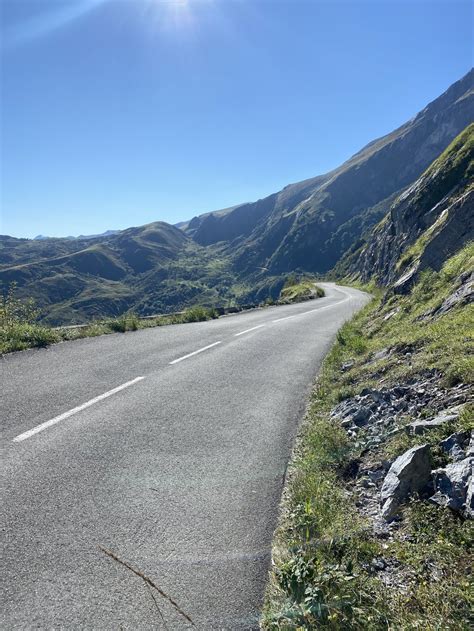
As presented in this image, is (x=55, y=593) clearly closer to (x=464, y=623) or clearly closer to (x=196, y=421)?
(x=464, y=623)

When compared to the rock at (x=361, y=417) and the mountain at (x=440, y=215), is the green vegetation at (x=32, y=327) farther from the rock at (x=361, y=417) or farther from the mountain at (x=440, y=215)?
the mountain at (x=440, y=215)

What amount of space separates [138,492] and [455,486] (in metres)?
3.19

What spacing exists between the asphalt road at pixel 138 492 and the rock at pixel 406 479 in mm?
1166

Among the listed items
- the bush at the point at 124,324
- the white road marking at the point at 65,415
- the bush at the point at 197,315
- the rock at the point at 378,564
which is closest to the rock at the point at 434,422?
the rock at the point at 378,564

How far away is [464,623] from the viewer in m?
2.38

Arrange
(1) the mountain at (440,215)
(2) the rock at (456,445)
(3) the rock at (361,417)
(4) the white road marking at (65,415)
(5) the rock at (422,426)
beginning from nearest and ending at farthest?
(2) the rock at (456,445) < (5) the rock at (422,426) < (4) the white road marking at (65,415) < (3) the rock at (361,417) < (1) the mountain at (440,215)

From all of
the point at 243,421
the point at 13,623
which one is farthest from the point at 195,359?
the point at 13,623

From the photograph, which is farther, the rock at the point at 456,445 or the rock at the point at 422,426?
→ the rock at the point at 422,426

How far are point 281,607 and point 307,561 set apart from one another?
0.47m

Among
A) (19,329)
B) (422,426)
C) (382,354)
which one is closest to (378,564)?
(422,426)

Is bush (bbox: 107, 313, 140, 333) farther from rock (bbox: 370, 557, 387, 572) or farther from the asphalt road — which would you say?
rock (bbox: 370, 557, 387, 572)

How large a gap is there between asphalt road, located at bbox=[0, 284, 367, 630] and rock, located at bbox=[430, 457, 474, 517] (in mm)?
1637

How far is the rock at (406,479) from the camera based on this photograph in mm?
3715

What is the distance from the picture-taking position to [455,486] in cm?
342
